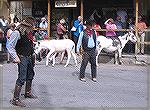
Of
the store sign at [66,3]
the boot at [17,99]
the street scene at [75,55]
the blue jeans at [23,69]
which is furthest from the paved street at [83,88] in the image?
the store sign at [66,3]

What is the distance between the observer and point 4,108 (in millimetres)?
9273

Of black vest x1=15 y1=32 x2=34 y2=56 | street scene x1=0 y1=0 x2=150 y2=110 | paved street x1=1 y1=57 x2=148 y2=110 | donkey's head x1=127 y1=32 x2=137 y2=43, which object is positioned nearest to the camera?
black vest x1=15 y1=32 x2=34 y2=56

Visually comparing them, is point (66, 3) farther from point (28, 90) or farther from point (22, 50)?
point (22, 50)

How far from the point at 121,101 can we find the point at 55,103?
1643 mm

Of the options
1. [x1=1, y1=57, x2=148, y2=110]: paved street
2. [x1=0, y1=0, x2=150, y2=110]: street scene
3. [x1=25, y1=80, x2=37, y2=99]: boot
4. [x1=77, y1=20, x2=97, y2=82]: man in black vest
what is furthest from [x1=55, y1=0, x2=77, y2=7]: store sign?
[x1=25, y1=80, x2=37, y2=99]: boot

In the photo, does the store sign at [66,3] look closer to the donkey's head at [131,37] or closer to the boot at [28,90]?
the donkey's head at [131,37]

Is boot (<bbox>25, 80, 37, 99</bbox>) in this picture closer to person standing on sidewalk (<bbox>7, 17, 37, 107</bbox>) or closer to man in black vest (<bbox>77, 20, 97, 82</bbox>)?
person standing on sidewalk (<bbox>7, 17, 37, 107</bbox>)

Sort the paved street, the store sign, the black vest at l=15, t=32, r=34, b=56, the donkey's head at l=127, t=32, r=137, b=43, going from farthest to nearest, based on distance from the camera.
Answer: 1. the store sign
2. the donkey's head at l=127, t=32, r=137, b=43
3. the paved street
4. the black vest at l=15, t=32, r=34, b=56

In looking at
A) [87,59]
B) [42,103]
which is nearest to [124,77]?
[87,59]

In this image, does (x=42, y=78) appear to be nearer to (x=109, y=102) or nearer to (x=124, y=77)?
(x=124, y=77)

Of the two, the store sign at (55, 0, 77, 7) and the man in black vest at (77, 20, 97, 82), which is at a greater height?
the store sign at (55, 0, 77, 7)

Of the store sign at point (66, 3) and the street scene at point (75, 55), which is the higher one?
the store sign at point (66, 3)

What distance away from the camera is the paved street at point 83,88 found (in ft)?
32.6

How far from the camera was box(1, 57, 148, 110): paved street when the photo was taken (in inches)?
391
